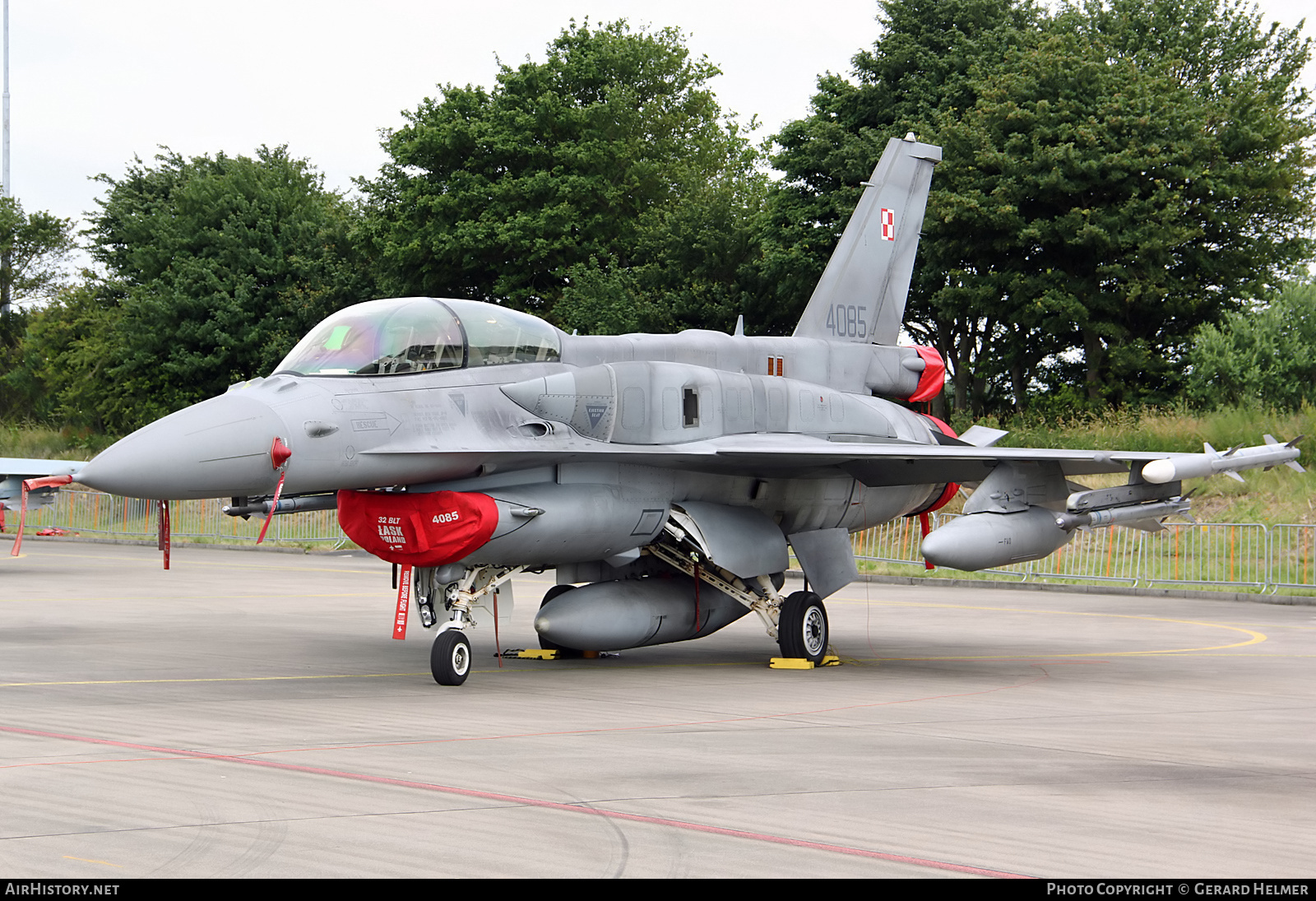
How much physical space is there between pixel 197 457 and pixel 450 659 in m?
2.84

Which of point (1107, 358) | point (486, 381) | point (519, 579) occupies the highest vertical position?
point (1107, 358)

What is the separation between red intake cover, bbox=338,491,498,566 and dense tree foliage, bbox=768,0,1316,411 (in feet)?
82.1

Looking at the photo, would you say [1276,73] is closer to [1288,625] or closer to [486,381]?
[1288,625]

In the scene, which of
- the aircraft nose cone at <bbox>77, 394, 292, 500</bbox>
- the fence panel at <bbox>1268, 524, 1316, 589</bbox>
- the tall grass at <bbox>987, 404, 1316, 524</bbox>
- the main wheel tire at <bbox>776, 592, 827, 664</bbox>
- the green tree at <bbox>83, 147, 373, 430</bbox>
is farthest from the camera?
the green tree at <bbox>83, 147, 373, 430</bbox>

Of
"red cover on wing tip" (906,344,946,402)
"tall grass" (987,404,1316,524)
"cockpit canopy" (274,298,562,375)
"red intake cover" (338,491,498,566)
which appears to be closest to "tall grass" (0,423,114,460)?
"tall grass" (987,404,1316,524)

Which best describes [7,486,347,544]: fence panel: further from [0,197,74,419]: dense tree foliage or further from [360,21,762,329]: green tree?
[0,197,74,419]: dense tree foliage

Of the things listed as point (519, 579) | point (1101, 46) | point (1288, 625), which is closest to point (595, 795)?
point (1288, 625)

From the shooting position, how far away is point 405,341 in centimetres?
1173

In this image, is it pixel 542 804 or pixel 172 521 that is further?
pixel 172 521

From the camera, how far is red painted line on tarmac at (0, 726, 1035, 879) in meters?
5.63

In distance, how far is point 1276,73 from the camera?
1863 inches

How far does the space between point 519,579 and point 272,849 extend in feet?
70.5

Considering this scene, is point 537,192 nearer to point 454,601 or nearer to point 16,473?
point 16,473

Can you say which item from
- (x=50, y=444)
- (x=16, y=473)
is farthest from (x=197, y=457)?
(x=50, y=444)
